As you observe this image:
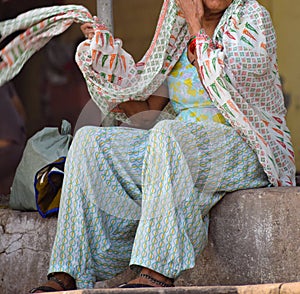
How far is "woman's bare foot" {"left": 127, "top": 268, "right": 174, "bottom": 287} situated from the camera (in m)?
3.50

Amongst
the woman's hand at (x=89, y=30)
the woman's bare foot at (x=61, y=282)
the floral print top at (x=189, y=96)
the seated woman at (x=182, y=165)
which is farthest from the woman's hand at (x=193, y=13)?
the woman's bare foot at (x=61, y=282)

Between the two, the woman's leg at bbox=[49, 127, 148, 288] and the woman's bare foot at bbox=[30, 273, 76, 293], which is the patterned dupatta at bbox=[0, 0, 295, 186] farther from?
the woman's bare foot at bbox=[30, 273, 76, 293]

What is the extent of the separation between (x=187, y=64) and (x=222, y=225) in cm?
84

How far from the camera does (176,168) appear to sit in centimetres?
362

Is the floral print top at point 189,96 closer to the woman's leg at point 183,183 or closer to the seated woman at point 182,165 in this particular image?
the seated woman at point 182,165

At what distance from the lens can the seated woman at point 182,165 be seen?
3.57 meters

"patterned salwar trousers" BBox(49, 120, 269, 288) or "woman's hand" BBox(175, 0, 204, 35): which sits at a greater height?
"woman's hand" BBox(175, 0, 204, 35)

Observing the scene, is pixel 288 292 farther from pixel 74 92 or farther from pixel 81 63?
pixel 74 92

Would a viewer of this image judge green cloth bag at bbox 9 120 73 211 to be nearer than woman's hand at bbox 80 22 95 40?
No

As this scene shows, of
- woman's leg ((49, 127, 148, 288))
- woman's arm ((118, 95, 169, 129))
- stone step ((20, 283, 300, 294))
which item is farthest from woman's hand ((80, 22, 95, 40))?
stone step ((20, 283, 300, 294))

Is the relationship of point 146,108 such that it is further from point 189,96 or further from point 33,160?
point 33,160

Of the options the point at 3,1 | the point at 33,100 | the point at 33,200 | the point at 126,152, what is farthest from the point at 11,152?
the point at 126,152

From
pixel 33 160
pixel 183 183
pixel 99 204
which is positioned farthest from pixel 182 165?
pixel 33 160

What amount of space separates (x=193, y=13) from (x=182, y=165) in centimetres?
76
